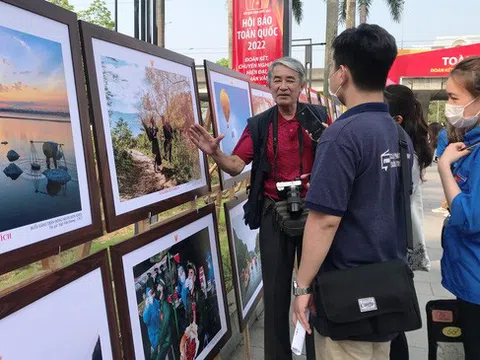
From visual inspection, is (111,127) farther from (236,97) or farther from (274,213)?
(236,97)

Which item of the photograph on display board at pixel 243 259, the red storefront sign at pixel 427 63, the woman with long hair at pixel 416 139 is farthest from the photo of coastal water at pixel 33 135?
the red storefront sign at pixel 427 63

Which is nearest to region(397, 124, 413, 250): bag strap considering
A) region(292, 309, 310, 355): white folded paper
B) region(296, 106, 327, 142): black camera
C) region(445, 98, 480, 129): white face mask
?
region(292, 309, 310, 355): white folded paper

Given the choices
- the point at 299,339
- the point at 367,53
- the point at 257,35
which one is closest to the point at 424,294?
the point at 299,339

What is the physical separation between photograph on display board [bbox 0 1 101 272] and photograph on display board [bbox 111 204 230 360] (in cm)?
33

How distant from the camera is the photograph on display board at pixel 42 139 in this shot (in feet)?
4.00

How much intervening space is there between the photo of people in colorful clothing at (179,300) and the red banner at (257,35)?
4715 mm

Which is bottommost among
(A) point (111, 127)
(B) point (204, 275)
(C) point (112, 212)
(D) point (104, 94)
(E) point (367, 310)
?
(B) point (204, 275)

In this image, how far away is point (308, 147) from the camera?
2.48 meters

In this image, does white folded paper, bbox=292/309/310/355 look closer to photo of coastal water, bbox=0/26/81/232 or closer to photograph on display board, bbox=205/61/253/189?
photo of coastal water, bbox=0/26/81/232

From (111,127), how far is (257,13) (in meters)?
5.42

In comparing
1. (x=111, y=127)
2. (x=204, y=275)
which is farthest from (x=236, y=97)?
(x=111, y=127)

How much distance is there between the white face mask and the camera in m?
2.12

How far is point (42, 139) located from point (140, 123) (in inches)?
23.0

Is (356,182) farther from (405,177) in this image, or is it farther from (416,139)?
(416,139)
